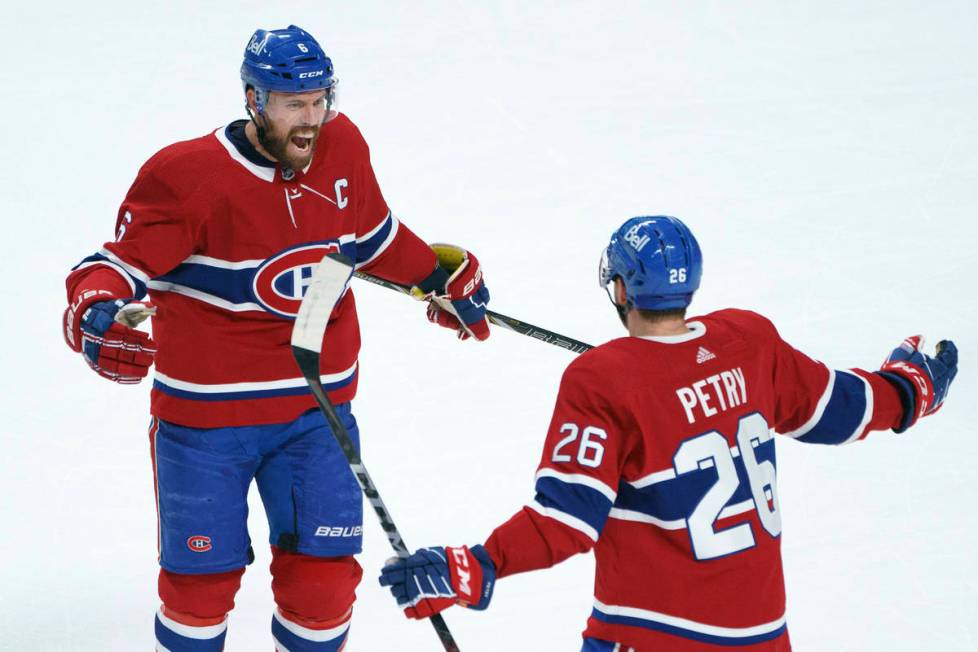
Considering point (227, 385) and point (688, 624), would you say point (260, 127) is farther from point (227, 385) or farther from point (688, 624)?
point (688, 624)

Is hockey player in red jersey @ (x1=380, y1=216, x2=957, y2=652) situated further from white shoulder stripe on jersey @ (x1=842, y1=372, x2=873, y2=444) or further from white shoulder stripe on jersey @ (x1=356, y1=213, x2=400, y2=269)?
white shoulder stripe on jersey @ (x1=356, y1=213, x2=400, y2=269)

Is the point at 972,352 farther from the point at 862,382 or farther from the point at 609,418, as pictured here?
the point at 609,418

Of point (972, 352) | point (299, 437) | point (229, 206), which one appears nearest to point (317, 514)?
point (299, 437)

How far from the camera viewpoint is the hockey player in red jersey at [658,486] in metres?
2.32

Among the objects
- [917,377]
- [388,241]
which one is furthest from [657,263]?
[388,241]

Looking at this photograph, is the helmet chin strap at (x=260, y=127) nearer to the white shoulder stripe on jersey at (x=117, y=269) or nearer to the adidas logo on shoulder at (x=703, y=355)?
the white shoulder stripe on jersey at (x=117, y=269)

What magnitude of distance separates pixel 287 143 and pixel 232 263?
28 centimetres

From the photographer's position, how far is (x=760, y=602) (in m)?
2.44

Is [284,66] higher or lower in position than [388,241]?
higher

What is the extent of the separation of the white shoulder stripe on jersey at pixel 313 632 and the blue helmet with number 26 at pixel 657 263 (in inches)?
47.2

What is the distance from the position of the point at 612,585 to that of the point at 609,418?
1.08 ft

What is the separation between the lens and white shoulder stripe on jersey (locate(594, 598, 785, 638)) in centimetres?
242

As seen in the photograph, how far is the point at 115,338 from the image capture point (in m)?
2.71

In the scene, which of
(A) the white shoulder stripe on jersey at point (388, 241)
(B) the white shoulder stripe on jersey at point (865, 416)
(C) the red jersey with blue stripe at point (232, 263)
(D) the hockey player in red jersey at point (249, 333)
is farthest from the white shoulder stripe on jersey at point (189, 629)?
(B) the white shoulder stripe on jersey at point (865, 416)
